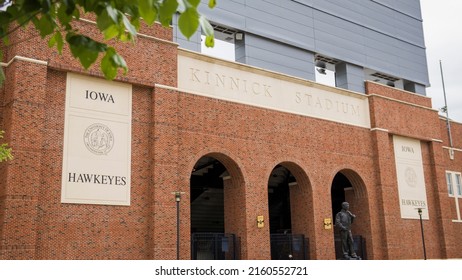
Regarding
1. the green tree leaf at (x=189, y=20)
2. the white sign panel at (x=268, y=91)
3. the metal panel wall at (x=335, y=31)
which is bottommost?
the green tree leaf at (x=189, y=20)

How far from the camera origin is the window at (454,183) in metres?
36.1

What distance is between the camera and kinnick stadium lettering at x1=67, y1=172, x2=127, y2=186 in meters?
19.9

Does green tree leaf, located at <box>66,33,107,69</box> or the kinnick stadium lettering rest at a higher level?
the kinnick stadium lettering

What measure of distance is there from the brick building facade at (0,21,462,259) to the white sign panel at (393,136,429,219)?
1.09 ft

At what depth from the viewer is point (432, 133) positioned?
33781 millimetres

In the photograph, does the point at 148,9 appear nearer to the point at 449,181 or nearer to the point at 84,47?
the point at 84,47

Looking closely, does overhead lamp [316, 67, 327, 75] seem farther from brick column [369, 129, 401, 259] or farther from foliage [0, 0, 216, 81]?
foliage [0, 0, 216, 81]

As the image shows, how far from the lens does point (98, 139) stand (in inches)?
823

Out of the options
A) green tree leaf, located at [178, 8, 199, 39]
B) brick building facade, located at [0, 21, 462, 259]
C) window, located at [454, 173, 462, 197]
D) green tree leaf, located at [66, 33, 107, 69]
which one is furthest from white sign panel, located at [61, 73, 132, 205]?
window, located at [454, 173, 462, 197]

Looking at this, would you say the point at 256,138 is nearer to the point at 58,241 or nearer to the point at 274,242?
the point at 274,242

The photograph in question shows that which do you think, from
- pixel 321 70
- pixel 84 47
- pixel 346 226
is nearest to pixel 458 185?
pixel 321 70

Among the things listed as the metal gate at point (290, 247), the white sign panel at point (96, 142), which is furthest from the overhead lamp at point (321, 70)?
the white sign panel at point (96, 142)

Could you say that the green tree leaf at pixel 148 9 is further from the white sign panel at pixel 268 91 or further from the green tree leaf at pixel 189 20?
the white sign panel at pixel 268 91

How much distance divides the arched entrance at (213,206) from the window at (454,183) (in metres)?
15.3
